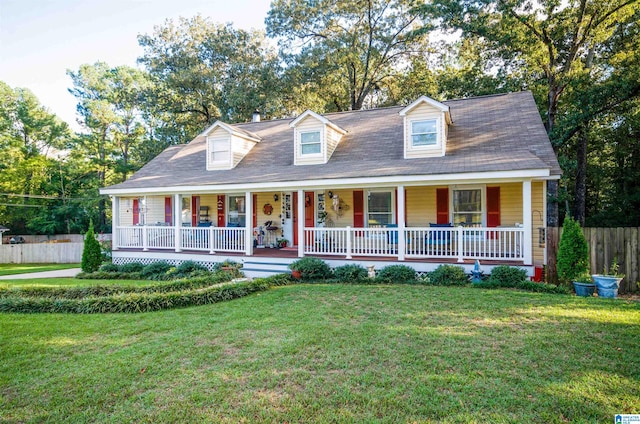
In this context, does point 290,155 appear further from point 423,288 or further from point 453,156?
point 423,288

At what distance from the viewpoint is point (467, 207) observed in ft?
40.0

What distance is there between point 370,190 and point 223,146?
22.1 ft

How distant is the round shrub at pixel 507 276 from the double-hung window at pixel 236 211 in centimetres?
1004

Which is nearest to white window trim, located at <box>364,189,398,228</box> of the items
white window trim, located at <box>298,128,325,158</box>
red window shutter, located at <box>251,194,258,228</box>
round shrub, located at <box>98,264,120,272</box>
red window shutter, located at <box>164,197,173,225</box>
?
white window trim, located at <box>298,128,325,158</box>

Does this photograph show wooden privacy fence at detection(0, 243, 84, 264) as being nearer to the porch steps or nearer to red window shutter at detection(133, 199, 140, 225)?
red window shutter at detection(133, 199, 140, 225)

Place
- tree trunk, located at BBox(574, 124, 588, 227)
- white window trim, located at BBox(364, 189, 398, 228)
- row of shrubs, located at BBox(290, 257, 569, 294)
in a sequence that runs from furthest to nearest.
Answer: tree trunk, located at BBox(574, 124, 588, 227)
white window trim, located at BBox(364, 189, 398, 228)
row of shrubs, located at BBox(290, 257, 569, 294)

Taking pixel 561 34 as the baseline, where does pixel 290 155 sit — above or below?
below

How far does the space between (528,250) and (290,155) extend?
30.5 ft

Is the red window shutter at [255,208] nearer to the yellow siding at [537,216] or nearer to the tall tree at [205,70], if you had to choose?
the yellow siding at [537,216]

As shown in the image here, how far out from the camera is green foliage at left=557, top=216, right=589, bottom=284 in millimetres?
9102

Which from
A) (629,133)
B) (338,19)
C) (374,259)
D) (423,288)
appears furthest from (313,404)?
(338,19)

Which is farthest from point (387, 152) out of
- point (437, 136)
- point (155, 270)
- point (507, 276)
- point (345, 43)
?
point (345, 43)

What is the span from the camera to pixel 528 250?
949 cm

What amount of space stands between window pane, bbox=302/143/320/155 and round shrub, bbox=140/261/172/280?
6.57 m
